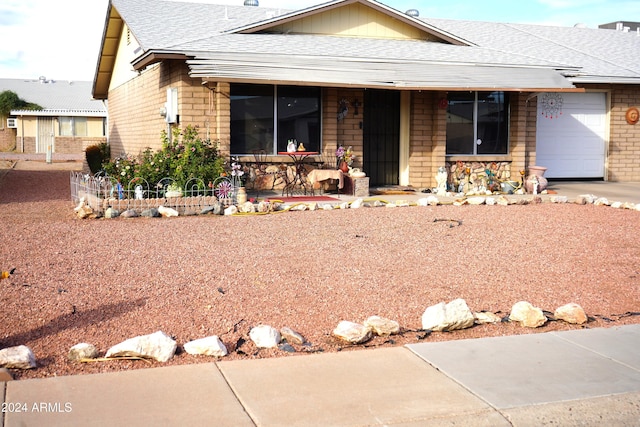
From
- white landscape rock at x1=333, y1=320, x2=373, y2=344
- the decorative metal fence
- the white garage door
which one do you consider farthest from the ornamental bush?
the white garage door

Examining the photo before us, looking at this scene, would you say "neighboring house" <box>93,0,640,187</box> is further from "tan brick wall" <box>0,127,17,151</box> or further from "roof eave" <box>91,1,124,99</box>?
"tan brick wall" <box>0,127,17,151</box>

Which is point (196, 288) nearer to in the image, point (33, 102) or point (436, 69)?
point (436, 69)

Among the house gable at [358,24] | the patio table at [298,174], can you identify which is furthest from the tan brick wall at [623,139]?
the patio table at [298,174]

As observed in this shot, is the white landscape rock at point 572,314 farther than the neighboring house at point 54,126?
No

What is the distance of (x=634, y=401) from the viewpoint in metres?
4.91

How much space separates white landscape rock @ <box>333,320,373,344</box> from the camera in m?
5.93

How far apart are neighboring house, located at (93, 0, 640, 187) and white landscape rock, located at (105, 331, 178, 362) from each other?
907 centimetres

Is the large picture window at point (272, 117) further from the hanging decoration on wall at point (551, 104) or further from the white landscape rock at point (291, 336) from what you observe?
the white landscape rock at point (291, 336)

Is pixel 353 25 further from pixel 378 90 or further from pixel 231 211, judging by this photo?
pixel 231 211

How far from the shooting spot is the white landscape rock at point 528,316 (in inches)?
257

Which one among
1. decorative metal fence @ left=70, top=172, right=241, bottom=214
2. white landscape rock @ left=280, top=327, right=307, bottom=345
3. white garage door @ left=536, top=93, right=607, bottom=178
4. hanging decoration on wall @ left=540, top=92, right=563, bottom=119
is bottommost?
white landscape rock @ left=280, top=327, right=307, bottom=345

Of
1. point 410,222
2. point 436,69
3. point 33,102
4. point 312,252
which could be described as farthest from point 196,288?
point 33,102

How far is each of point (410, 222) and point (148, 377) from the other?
6977 millimetres

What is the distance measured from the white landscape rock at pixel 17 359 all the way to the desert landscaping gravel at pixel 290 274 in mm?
73
